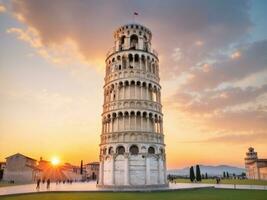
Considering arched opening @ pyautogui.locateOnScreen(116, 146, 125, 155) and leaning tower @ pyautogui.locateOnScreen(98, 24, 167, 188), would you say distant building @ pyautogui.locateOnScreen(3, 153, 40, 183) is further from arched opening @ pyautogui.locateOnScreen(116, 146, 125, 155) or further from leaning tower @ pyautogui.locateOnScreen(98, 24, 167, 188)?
arched opening @ pyautogui.locateOnScreen(116, 146, 125, 155)

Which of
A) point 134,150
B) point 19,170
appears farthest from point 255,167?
point 19,170

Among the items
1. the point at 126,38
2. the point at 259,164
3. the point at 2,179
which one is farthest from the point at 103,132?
the point at 259,164

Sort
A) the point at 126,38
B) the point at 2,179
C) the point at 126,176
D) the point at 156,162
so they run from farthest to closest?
the point at 2,179 < the point at 126,38 < the point at 156,162 < the point at 126,176

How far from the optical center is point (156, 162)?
39688 mm

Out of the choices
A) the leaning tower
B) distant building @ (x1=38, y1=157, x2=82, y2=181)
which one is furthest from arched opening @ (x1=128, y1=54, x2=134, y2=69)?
distant building @ (x1=38, y1=157, x2=82, y2=181)

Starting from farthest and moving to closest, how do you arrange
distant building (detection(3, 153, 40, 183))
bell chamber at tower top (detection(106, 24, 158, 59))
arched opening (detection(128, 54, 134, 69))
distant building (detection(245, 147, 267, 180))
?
distant building (detection(245, 147, 267, 180)) → distant building (detection(3, 153, 40, 183)) → bell chamber at tower top (detection(106, 24, 158, 59)) → arched opening (detection(128, 54, 134, 69))

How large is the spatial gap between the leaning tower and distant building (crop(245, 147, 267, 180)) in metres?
53.3

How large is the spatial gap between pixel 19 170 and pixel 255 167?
71364 mm

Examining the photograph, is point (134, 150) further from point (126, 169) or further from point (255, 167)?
point (255, 167)

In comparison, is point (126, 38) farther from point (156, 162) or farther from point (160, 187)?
point (160, 187)

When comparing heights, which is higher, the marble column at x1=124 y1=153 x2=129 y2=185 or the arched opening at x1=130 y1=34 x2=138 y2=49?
the arched opening at x1=130 y1=34 x2=138 y2=49

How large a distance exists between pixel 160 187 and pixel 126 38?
1018 inches

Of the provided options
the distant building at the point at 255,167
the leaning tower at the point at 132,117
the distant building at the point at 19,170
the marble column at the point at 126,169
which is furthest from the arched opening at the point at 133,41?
the distant building at the point at 255,167

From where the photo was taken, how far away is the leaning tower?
126 ft
